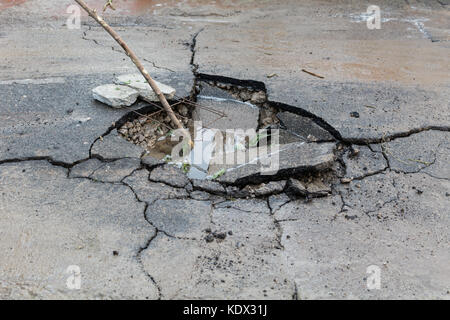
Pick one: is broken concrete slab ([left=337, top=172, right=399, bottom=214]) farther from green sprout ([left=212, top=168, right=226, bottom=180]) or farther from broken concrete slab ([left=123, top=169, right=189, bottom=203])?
broken concrete slab ([left=123, top=169, right=189, bottom=203])

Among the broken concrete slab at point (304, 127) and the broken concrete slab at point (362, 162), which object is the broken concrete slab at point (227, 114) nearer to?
the broken concrete slab at point (304, 127)

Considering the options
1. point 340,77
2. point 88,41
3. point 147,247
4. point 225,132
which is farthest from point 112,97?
point 340,77

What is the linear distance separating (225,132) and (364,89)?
A: 154 cm

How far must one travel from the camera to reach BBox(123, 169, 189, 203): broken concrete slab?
108 inches

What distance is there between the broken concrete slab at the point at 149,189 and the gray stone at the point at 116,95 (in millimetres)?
904

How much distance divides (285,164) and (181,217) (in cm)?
90

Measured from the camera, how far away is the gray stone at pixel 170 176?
287 centimetres

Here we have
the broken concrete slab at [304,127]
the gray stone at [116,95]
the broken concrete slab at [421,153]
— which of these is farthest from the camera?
the gray stone at [116,95]

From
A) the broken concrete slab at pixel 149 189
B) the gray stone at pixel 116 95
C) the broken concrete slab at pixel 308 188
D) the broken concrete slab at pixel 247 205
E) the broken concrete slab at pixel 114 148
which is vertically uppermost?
the gray stone at pixel 116 95

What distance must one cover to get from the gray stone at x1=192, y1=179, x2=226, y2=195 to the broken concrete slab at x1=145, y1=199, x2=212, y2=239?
13cm

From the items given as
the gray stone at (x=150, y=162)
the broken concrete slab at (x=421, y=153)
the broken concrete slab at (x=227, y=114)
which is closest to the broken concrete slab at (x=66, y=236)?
the gray stone at (x=150, y=162)

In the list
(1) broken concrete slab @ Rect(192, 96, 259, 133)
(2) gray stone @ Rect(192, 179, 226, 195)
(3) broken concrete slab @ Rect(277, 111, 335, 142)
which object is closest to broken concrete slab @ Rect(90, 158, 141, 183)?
(2) gray stone @ Rect(192, 179, 226, 195)

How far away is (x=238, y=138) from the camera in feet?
11.9

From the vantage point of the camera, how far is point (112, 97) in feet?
11.4
